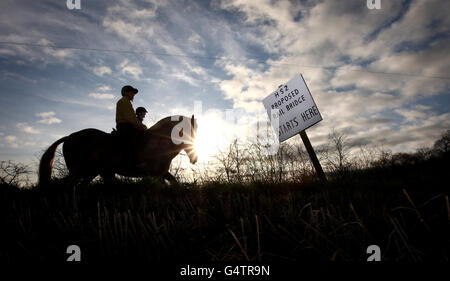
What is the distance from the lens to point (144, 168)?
5930mm

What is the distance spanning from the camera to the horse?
5.22 metres

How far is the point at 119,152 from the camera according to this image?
5.74 m

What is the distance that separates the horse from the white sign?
3.09m

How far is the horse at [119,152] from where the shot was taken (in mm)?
5223

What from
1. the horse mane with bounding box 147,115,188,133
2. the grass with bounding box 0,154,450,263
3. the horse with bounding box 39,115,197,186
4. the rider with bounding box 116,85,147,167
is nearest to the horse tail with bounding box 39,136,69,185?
the horse with bounding box 39,115,197,186

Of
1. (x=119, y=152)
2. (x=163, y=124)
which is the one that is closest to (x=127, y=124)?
(x=119, y=152)

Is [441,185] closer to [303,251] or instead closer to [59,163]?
[303,251]

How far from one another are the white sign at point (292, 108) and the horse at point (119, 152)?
3094mm

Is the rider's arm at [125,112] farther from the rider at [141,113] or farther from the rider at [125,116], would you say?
the rider at [141,113]

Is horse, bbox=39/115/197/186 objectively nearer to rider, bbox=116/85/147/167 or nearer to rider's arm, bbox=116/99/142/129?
rider, bbox=116/85/147/167

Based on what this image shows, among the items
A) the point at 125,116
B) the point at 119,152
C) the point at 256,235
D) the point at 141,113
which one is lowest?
the point at 256,235

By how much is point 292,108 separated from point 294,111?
0.08 meters

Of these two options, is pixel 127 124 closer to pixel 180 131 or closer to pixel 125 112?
pixel 125 112
